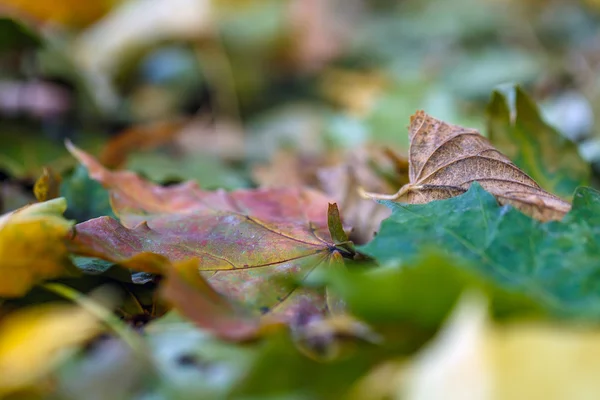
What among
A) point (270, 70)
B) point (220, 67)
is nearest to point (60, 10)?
point (220, 67)

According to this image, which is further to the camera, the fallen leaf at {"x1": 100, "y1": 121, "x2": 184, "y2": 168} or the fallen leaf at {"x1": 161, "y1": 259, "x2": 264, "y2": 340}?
the fallen leaf at {"x1": 100, "y1": 121, "x2": 184, "y2": 168}

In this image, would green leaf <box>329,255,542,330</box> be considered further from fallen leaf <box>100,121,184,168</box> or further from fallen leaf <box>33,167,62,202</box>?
fallen leaf <box>100,121,184,168</box>

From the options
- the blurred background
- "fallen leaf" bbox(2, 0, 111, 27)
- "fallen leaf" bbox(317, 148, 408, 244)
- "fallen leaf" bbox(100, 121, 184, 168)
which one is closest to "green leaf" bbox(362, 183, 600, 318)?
"fallen leaf" bbox(317, 148, 408, 244)

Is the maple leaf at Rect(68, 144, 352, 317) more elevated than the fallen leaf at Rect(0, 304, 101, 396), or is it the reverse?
the fallen leaf at Rect(0, 304, 101, 396)

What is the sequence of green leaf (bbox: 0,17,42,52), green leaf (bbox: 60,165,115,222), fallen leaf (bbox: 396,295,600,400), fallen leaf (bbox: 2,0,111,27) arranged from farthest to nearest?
fallen leaf (bbox: 2,0,111,27)
green leaf (bbox: 0,17,42,52)
green leaf (bbox: 60,165,115,222)
fallen leaf (bbox: 396,295,600,400)

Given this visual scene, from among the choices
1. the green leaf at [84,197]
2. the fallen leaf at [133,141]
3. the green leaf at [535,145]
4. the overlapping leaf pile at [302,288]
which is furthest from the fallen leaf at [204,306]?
the fallen leaf at [133,141]

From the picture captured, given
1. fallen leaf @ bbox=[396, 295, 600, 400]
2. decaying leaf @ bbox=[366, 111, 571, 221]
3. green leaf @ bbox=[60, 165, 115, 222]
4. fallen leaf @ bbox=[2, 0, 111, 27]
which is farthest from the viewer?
fallen leaf @ bbox=[2, 0, 111, 27]
